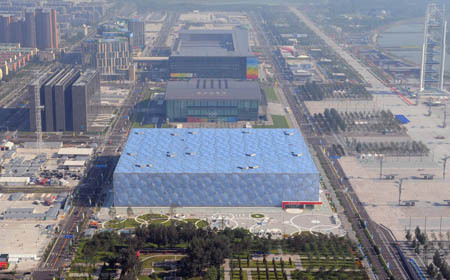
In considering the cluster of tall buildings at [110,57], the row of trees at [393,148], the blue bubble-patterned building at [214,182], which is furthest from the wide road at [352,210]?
the cluster of tall buildings at [110,57]

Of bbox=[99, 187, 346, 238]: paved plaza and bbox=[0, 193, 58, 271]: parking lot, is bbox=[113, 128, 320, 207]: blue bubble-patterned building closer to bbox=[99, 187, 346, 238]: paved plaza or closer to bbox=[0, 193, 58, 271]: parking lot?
bbox=[99, 187, 346, 238]: paved plaza

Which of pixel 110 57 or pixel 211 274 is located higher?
pixel 110 57

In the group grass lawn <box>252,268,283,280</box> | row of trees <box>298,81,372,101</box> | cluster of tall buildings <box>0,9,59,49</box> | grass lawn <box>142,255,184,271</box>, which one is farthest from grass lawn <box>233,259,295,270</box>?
cluster of tall buildings <box>0,9,59,49</box>

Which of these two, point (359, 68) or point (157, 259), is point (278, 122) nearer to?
point (157, 259)

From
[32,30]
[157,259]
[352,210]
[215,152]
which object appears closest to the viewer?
[157,259]

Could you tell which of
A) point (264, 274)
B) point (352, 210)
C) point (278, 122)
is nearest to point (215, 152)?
point (352, 210)

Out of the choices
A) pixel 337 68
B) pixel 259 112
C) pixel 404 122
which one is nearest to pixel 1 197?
pixel 259 112
